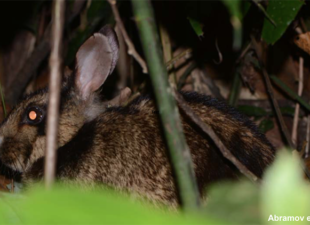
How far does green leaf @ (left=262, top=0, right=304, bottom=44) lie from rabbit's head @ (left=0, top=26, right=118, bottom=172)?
1.09 metres

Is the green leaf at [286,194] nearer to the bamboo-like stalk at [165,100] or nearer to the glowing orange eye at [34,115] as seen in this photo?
the bamboo-like stalk at [165,100]

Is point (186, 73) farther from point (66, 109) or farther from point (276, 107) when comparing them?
point (66, 109)

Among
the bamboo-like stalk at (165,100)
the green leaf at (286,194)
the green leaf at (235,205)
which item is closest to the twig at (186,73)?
the bamboo-like stalk at (165,100)

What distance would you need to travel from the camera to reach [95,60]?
3811 millimetres

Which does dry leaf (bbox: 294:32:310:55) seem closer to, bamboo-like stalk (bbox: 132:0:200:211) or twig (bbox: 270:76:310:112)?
twig (bbox: 270:76:310:112)

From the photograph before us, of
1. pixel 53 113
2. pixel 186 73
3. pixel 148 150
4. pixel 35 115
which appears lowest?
pixel 53 113

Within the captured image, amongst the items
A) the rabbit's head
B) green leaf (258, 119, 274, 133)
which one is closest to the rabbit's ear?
the rabbit's head

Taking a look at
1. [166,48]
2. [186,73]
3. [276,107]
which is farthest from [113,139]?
[186,73]

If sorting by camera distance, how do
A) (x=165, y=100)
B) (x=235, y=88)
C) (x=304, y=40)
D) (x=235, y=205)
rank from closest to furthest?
(x=235, y=205), (x=165, y=100), (x=304, y=40), (x=235, y=88)

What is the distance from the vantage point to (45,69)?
5988 millimetres

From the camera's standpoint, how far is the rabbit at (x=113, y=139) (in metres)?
3.28

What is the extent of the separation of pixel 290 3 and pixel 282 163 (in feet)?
9.20

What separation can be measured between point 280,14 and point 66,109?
159 centimetres

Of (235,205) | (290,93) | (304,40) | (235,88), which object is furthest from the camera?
(235,88)
